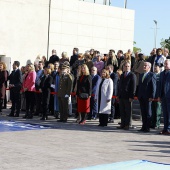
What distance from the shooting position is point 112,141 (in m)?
14.5

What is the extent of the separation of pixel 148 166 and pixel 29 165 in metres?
2.19

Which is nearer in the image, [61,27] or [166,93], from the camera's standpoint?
[166,93]

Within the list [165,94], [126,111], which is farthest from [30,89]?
[165,94]

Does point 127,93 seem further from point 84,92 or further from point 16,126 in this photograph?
point 16,126

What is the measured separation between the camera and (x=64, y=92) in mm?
19391

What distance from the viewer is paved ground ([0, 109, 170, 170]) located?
424 inches

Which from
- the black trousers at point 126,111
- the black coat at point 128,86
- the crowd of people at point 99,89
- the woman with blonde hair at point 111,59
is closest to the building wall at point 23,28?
the crowd of people at point 99,89

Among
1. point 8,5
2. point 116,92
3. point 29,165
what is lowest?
point 29,165

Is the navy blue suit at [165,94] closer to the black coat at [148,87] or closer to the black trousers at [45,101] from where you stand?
the black coat at [148,87]

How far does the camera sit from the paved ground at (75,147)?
35.3 feet

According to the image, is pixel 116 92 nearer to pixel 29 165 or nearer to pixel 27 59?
pixel 29 165

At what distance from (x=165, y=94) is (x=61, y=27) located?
1771 centimetres

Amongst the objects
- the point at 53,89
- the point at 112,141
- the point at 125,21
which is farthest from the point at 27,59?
the point at 112,141

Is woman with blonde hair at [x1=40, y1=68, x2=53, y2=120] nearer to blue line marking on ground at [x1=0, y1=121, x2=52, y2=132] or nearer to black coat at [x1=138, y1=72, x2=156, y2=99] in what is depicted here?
blue line marking on ground at [x1=0, y1=121, x2=52, y2=132]
